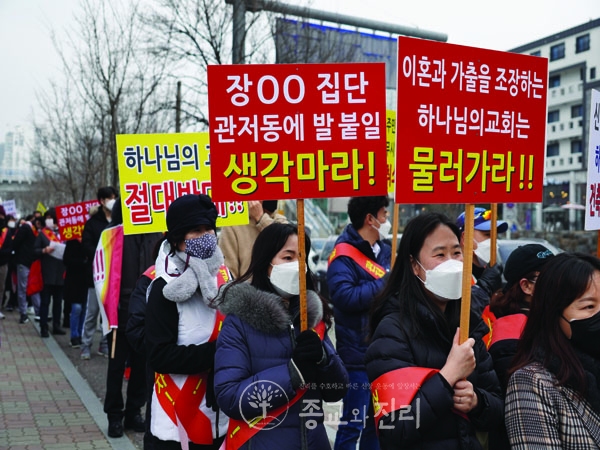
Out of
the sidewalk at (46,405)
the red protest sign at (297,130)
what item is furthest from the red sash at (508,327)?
the sidewalk at (46,405)

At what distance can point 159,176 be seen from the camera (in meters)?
5.64

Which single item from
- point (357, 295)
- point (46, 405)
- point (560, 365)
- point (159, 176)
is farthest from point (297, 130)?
point (46, 405)

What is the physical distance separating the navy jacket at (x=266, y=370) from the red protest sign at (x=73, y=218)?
831 centimetres

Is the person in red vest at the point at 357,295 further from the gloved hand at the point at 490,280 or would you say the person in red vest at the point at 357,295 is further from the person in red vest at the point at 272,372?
the person in red vest at the point at 272,372

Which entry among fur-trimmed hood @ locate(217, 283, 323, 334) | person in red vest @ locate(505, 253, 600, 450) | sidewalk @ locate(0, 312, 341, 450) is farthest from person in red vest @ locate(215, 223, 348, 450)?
sidewalk @ locate(0, 312, 341, 450)

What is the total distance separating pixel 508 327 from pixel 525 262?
→ 1.17 feet

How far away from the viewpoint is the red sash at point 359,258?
5012 mm

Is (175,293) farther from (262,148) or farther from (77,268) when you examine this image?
(77,268)

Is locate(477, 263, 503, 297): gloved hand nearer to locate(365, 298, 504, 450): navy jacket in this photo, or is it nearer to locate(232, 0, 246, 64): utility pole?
locate(365, 298, 504, 450): navy jacket

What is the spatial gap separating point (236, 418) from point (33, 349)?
8437 mm

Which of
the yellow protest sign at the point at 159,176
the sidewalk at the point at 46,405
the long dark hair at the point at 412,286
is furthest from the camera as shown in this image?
the sidewalk at the point at 46,405

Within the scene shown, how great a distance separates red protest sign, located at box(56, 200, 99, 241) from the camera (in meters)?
11.0

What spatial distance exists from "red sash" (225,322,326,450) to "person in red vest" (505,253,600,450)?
3.05 ft

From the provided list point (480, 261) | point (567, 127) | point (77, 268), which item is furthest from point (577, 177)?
point (480, 261)
